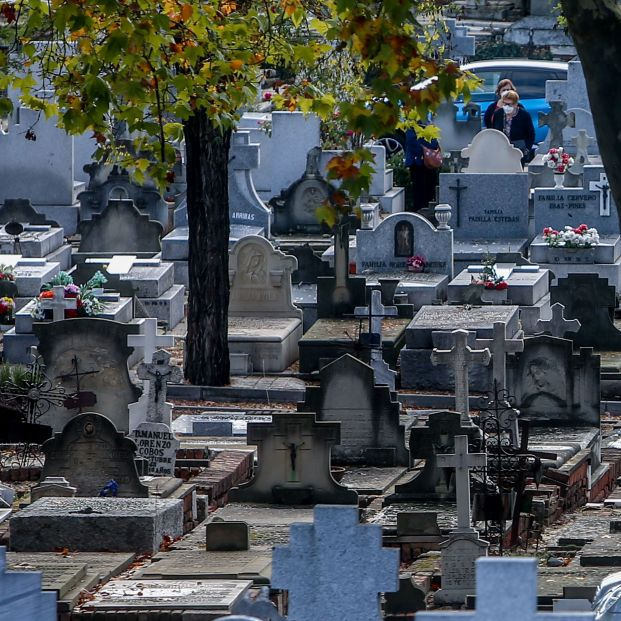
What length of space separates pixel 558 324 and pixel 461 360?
12.1 feet

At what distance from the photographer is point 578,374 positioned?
57.3ft

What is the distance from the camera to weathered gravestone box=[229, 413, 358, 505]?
44.9 ft

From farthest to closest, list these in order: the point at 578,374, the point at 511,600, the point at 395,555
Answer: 1. the point at 578,374
2. the point at 395,555
3. the point at 511,600

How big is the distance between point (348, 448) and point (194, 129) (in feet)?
15.1

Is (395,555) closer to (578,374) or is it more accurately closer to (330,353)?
(578,374)

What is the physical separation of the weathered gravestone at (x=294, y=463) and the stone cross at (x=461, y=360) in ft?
6.95

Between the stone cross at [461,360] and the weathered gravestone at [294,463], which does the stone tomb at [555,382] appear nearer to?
the stone cross at [461,360]

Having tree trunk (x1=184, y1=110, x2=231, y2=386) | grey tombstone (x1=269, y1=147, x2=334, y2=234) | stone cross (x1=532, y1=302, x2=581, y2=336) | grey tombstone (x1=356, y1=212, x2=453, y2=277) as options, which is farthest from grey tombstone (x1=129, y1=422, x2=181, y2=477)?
grey tombstone (x1=269, y1=147, x2=334, y2=234)

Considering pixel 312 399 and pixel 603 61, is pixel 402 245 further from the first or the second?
pixel 603 61

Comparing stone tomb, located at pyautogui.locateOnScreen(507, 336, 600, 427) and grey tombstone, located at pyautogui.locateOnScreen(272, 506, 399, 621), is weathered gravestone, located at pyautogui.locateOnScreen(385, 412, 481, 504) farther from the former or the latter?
grey tombstone, located at pyautogui.locateOnScreen(272, 506, 399, 621)

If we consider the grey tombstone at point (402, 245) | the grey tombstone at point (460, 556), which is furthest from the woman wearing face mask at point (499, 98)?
the grey tombstone at point (460, 556)

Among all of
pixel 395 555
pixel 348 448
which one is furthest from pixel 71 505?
pixel 395 555

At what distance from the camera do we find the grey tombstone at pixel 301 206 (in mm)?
26359

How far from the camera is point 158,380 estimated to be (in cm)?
1559
